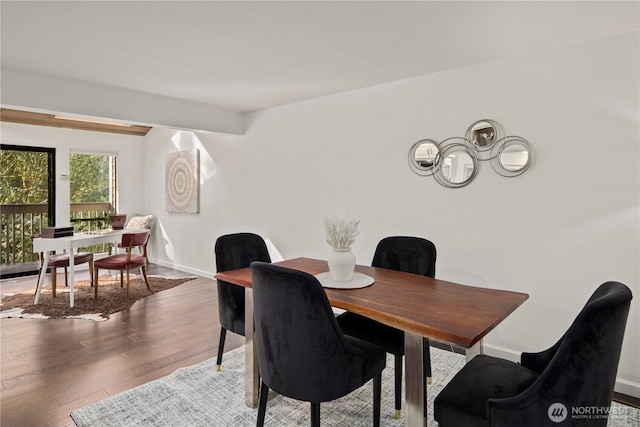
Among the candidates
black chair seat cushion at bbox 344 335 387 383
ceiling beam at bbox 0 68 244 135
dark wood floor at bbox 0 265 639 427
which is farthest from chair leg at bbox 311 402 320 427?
ceiling beam at bbox 0 68 244 135

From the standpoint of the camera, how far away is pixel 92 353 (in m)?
2.99

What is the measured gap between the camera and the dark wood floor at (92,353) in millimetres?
2326

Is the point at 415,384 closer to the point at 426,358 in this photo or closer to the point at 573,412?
the point at 573,412

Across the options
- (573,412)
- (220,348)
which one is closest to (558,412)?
(573,412)

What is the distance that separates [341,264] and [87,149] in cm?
586

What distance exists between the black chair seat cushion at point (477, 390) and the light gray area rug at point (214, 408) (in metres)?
0.74

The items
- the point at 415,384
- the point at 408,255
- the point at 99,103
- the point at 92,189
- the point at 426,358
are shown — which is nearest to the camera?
the point at 415,384

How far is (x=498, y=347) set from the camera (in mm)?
2969

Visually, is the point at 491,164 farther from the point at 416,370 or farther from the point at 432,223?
the point at 416,370

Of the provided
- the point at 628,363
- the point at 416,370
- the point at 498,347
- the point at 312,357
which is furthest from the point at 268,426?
the point at 628,363

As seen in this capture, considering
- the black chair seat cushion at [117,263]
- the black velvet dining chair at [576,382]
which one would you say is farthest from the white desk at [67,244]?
the black velvet dining chair at [576,382]

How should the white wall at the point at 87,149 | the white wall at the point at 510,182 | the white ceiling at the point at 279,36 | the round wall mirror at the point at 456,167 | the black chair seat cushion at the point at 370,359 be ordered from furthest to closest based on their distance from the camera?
the white wall at the point at 87,149, the round wall mirror at the point at 456,167, the white wall at the point at 510,182, the white ceiling at the point at 279,36, the black chair seat cushion at the point at 370,359

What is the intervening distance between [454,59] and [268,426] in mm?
2801

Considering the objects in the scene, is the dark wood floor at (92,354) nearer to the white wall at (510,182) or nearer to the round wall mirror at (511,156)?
the white wall at (510,182)
